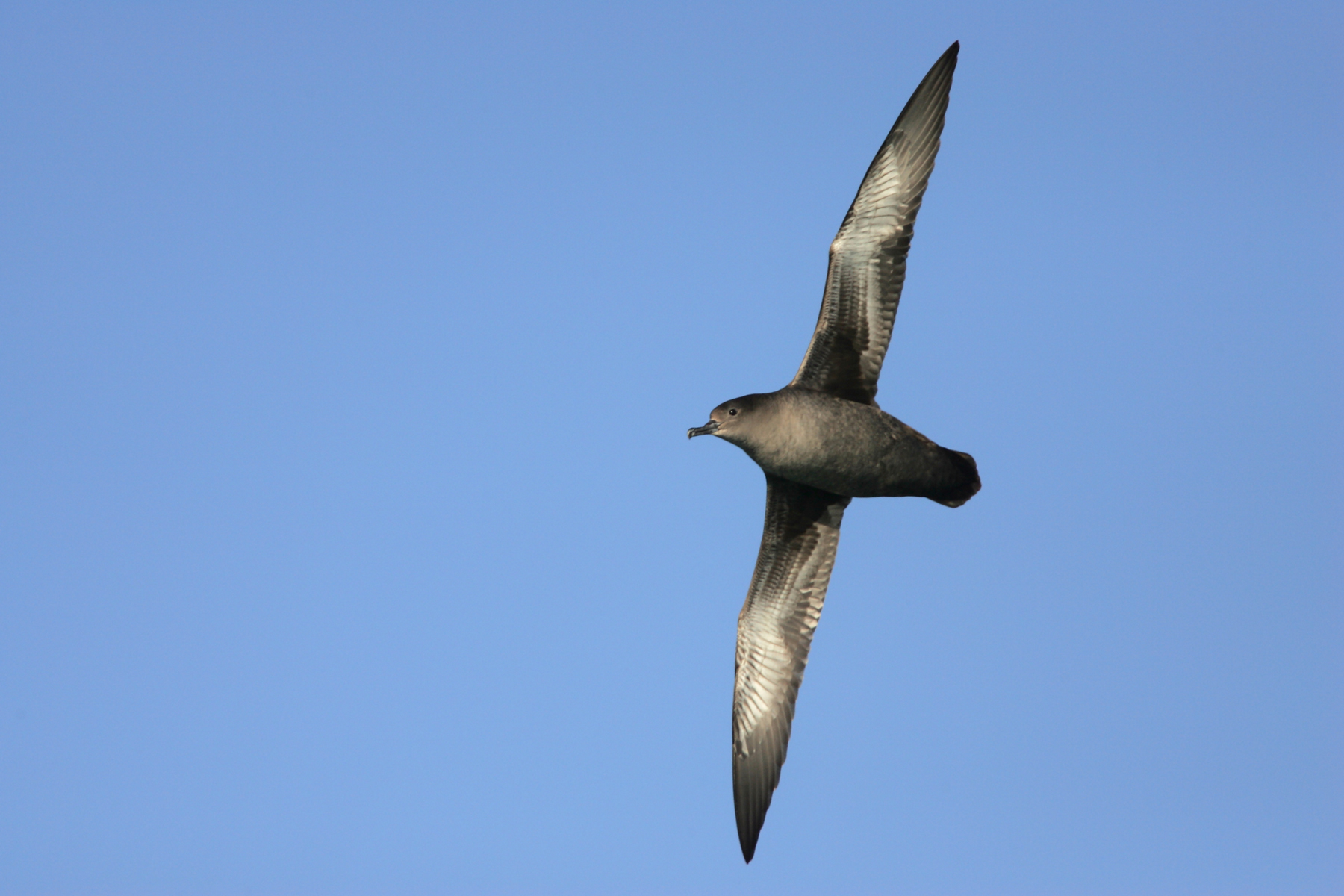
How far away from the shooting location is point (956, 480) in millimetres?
12922

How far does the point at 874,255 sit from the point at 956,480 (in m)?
2.46

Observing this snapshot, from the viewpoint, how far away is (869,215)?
1233cm

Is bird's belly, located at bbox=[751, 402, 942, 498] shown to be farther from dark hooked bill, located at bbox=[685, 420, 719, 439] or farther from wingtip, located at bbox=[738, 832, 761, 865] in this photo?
wingtip, located at bbox=[738, 832, 761, 865]

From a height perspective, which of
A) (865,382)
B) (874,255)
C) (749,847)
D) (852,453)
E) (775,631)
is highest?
(874,255)

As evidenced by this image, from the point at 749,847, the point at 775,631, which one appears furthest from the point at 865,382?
the point at 749,847

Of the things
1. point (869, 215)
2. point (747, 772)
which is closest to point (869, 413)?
point (869, 215)

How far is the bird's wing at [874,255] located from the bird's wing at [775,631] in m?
1.65

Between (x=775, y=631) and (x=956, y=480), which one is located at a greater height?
(x=956, y=480)

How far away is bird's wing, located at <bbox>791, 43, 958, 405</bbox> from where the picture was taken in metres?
12.3

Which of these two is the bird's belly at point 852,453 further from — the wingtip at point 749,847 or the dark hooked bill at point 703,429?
the wingtip at point 749,847

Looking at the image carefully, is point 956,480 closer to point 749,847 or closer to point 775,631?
point 775,631

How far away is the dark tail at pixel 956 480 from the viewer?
1286 centimetres

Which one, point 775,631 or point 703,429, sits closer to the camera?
point 703,429

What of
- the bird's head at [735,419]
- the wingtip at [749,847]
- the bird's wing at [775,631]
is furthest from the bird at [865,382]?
the wingtip at [749,847]
